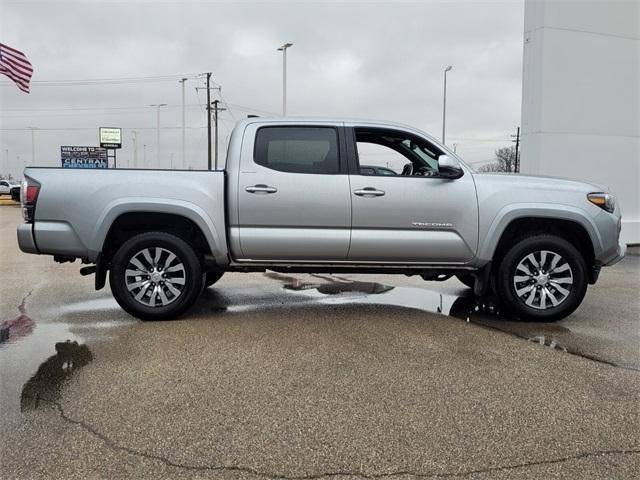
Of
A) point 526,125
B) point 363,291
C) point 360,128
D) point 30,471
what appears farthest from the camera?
point 526,125

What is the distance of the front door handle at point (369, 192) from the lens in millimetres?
5488

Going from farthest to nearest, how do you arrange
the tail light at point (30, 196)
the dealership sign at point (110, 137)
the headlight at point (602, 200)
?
the dealership sign at point (110, 137)
the headlight at point (602, 200)
the tail light at point (30, 196)

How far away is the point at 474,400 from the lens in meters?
3.68

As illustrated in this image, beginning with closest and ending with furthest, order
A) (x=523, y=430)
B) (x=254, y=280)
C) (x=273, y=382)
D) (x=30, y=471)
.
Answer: (x=30, y=471) < (x=523, y=430) < (x=273, y=382) < (x=254, y=280)

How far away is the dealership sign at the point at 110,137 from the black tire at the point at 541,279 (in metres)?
65.8

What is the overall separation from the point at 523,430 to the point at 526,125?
10220mm

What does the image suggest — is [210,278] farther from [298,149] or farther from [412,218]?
[412,218]

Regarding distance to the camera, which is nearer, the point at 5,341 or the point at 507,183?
the point at 5,341

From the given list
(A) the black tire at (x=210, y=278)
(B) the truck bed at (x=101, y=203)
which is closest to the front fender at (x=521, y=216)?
(B) the truck bed at (x=101, y=203)

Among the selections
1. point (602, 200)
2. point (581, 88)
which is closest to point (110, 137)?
point (581, 88)

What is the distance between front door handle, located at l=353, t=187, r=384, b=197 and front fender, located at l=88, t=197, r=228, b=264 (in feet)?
4.58

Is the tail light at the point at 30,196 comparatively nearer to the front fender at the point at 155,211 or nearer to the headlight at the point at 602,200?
the front fender at the point at 155,211

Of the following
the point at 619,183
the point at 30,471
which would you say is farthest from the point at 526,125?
the point at 30,471

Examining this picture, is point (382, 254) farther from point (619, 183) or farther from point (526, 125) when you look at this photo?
point (619, 183)
